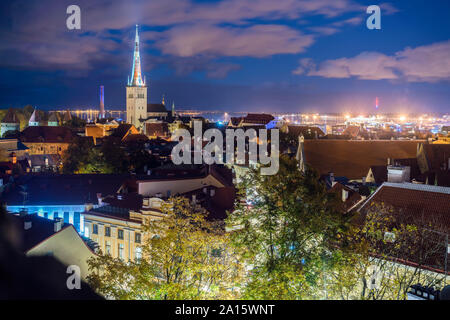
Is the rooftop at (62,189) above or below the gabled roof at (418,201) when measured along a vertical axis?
below

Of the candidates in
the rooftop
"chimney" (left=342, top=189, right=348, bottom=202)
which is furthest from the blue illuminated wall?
"chimney" (left=342, top=189, right=348, bottom=202)

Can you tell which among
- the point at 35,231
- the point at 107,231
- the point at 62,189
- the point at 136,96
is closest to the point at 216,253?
the point at 35,231

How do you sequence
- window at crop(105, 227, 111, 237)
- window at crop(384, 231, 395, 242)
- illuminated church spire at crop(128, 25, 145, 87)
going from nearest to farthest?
window at crop(384, 231, 395, 242)
window at crop(105, 227, 111, 237)
illuminated church spire at crop(128, 25, 145, 87)

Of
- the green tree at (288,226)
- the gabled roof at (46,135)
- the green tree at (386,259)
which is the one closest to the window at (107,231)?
the green tree at (288,226)

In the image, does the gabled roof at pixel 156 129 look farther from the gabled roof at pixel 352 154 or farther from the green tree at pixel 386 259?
the green tree at pixel 386 259

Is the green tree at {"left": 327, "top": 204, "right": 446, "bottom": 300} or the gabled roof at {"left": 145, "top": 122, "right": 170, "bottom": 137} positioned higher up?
the gabled roof at {"left": 145, "top": 122, "right": 170, "bottom": 137}

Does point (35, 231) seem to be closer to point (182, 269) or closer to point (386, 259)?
point (182, 269)

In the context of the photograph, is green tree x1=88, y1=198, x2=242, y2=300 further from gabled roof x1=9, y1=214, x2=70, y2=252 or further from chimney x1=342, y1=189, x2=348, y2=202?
chimney x1=342, y1=189, x2=348, y2=202

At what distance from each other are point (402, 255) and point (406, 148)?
30.5 meters

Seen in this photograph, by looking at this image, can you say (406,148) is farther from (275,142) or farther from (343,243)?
(343,243)

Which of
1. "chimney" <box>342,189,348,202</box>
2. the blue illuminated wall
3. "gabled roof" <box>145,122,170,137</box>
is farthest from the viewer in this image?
"gabled roof" <box>145,122,170,137</box>

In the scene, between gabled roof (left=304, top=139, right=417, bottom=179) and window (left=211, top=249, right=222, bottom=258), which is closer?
window (left=211, top=249, right=222, bottom=258)
